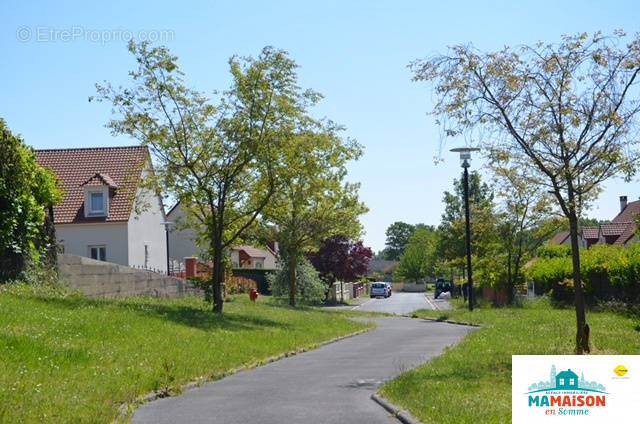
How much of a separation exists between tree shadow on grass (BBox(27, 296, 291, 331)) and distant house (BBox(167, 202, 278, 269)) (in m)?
19.0

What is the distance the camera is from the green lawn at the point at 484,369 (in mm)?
9312

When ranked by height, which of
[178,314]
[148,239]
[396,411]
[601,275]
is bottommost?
[396,411]

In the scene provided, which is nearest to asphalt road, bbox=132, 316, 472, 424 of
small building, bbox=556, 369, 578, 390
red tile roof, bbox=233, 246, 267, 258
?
small building, bbox=556, 369, 578, 390

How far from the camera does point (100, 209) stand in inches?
1607

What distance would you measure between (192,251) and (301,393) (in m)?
52.0

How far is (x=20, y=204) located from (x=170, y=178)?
5724 mm

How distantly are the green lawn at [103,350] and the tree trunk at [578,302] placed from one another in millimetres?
6347

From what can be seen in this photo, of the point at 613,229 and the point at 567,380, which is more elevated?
the point at 613,229

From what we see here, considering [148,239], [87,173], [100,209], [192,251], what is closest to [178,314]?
[100,209]

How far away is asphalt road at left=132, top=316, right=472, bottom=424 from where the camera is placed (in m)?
9.77

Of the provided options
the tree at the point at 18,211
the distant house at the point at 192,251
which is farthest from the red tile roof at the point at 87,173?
the tree at the point at 18,211

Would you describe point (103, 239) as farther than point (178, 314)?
Yes

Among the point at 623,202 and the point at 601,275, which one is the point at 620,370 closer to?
the point at 601,275

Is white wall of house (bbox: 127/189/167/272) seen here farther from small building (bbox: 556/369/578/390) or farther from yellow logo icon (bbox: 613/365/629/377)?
yellow logo icon (bbox: 613/365/629/377)
